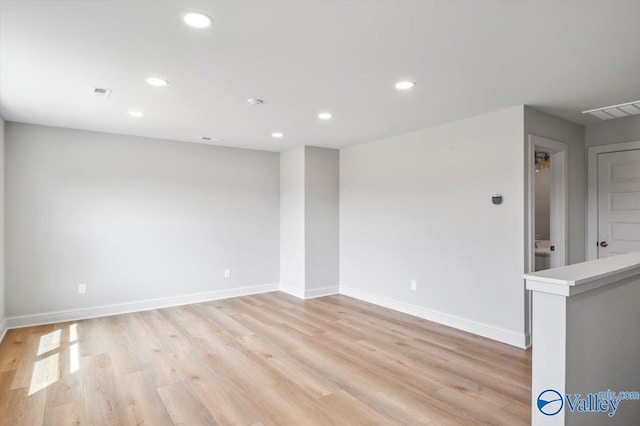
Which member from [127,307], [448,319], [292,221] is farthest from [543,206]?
[127,307]

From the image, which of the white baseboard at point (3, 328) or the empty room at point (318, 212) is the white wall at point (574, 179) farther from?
the white baseboard at point (3, 328)

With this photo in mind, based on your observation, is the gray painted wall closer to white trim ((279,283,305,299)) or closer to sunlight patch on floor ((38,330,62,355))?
white trim ((279,283,305,299))

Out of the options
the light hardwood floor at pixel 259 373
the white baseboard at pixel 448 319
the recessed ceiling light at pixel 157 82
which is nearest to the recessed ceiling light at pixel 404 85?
the recessed ceiling light at pixel 157 82

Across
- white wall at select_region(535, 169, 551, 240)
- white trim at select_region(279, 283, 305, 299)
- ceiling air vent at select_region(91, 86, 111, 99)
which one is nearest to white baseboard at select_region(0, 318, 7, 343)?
ceiling air vent at select_region(91, 86, 111, 99)

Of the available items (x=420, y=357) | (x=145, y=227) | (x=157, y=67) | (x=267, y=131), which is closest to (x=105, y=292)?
(x=145, y=227)

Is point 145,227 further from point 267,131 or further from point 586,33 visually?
point 586,33

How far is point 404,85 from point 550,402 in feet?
8.03

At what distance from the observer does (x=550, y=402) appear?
1.66 meters

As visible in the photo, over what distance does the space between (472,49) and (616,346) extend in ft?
6.72

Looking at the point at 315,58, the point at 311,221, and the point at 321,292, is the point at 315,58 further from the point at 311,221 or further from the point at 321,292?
the point at 321,292

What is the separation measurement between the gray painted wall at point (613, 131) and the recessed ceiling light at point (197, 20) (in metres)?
4.70

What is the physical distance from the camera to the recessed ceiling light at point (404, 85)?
2999mm

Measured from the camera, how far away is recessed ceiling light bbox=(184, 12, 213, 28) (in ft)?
6.51

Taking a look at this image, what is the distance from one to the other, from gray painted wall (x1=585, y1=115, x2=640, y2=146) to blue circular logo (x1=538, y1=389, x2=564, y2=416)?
404cm
